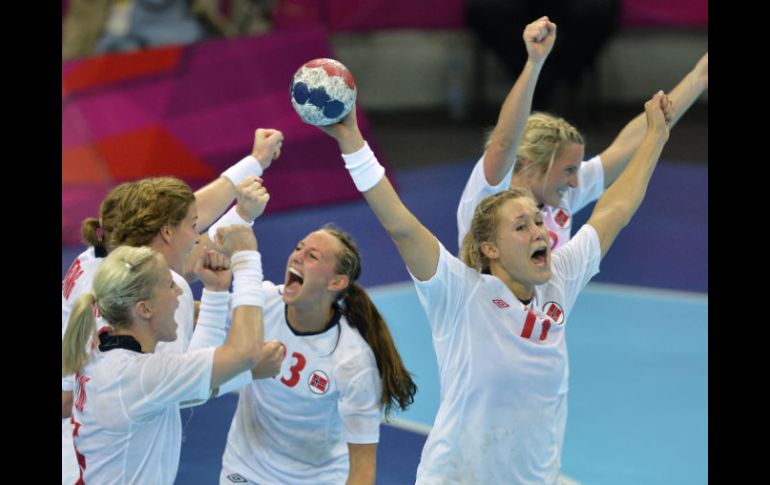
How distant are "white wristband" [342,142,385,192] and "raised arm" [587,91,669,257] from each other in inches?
54.6

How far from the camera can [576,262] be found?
18.1 ft

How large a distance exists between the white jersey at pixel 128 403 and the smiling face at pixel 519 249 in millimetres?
1368

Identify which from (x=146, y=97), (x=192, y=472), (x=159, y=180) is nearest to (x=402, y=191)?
(x=146, y=97)

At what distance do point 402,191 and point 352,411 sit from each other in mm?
8896

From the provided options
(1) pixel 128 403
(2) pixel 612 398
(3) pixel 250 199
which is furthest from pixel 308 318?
(2) pixel 612 398

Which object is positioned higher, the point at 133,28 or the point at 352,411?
the point at 133,28

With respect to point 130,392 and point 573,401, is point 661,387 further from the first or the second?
point 130,392

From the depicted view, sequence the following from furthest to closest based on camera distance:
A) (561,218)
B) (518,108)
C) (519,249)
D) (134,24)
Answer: (134,24) < (561,218) < (518,108) < (519,249)

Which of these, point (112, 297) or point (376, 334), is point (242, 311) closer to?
point (112, 297)

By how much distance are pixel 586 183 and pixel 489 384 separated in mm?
2488

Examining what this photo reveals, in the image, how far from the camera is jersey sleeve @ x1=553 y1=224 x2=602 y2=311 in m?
5.48

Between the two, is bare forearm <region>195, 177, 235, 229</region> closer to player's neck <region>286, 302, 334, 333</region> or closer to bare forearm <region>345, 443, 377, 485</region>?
player's neck <region>286, 302, 334, 333</region>

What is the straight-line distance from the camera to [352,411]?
553cm

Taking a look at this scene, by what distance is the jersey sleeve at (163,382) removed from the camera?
4.64 m
